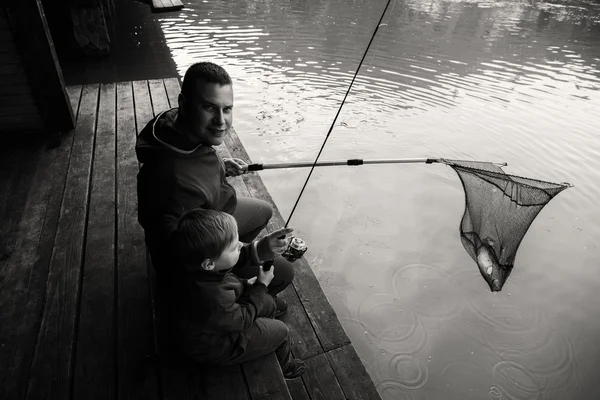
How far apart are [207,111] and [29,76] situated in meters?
3.17

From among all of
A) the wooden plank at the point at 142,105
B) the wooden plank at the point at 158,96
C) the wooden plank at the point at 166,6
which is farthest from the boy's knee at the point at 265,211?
the wooden plank at the point at 166,6

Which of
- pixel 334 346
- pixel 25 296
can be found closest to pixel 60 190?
pixel 25 296

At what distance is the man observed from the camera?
5.61 feet

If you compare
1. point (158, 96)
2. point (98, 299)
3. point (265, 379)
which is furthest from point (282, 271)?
point (158, 96)

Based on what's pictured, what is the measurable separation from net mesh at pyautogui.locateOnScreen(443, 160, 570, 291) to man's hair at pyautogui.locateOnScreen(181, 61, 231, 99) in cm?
181

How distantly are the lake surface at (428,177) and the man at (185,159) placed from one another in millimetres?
2166

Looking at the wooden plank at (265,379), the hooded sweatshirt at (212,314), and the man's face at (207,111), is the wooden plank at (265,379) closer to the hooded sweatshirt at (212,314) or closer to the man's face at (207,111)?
the hooded sweatshirt at (212,314)

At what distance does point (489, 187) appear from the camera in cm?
254

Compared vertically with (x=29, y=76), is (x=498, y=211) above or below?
below

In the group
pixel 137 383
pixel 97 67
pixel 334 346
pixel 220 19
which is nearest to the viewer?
pixel 137 383

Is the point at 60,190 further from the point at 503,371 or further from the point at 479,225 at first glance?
the point at 503,371

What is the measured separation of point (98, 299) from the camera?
224cm

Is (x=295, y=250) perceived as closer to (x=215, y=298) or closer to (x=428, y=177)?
(x=215, y=298)

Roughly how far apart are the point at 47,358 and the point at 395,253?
10.9 feet
